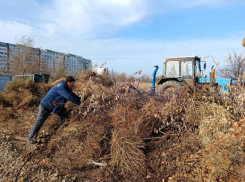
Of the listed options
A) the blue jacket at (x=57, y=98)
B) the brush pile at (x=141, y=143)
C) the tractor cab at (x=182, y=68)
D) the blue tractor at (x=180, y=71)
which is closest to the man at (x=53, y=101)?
the blue jacket at (x=57, y=98)

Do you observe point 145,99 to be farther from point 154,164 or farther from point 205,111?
point 154,164

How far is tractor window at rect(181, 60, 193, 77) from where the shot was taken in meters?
7.55

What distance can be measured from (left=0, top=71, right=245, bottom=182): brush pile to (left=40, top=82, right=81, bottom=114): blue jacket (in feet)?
1.04

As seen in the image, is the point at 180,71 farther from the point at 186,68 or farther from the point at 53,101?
the point at 53,101

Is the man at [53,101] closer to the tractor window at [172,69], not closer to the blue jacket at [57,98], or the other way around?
the blue jacket at [57,98]

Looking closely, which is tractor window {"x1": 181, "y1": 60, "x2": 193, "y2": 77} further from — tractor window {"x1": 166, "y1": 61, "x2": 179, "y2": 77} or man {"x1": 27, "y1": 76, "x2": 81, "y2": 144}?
man {"x1": 27, "y1": 76, "x2": 81, "y2": 144}

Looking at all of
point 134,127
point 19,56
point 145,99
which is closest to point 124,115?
point 134,127

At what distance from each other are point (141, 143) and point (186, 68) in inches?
207

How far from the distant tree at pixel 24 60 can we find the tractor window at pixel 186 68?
51.4 feet

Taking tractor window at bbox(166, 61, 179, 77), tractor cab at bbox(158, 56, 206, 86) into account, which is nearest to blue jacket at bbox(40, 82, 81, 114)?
tractor cab at bbox(158, 56, 206, 86)

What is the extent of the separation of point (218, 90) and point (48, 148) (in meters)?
3.49

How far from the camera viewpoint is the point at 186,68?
7641 mm

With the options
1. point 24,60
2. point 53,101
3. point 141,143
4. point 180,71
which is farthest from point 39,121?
point 24,60

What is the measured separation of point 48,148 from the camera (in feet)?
11.9
